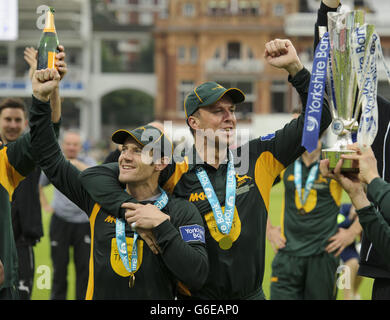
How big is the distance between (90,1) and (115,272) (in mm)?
43391

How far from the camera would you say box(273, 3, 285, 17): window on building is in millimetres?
43312

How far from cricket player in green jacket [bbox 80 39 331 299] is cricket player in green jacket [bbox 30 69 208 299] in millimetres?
119

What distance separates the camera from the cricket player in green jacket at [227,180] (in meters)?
3.03

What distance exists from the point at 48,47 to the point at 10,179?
0.83 meters

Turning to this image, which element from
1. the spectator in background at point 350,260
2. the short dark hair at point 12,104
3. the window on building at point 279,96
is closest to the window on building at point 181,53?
the window on building at point 279,96

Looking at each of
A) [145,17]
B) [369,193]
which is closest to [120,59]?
[145,17]

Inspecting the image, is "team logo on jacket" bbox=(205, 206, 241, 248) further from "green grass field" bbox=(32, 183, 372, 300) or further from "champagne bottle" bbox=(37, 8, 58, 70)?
"green grass field" bbox=(32, 183, 372, 300)

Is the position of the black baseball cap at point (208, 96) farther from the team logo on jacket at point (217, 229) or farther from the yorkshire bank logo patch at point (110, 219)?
the yorkshire bank logo patch at point (110, 219)

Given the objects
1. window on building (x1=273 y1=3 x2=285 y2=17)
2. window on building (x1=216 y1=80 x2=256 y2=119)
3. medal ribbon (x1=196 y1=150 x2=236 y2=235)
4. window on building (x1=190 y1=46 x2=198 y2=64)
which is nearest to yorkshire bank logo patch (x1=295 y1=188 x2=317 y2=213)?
medal ribbon (x1=196 y1=150 x2=236 y2=235)

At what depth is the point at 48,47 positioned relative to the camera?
9.62ft

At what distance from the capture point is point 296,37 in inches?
1647

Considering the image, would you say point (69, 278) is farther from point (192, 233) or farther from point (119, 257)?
point (192, 233)
